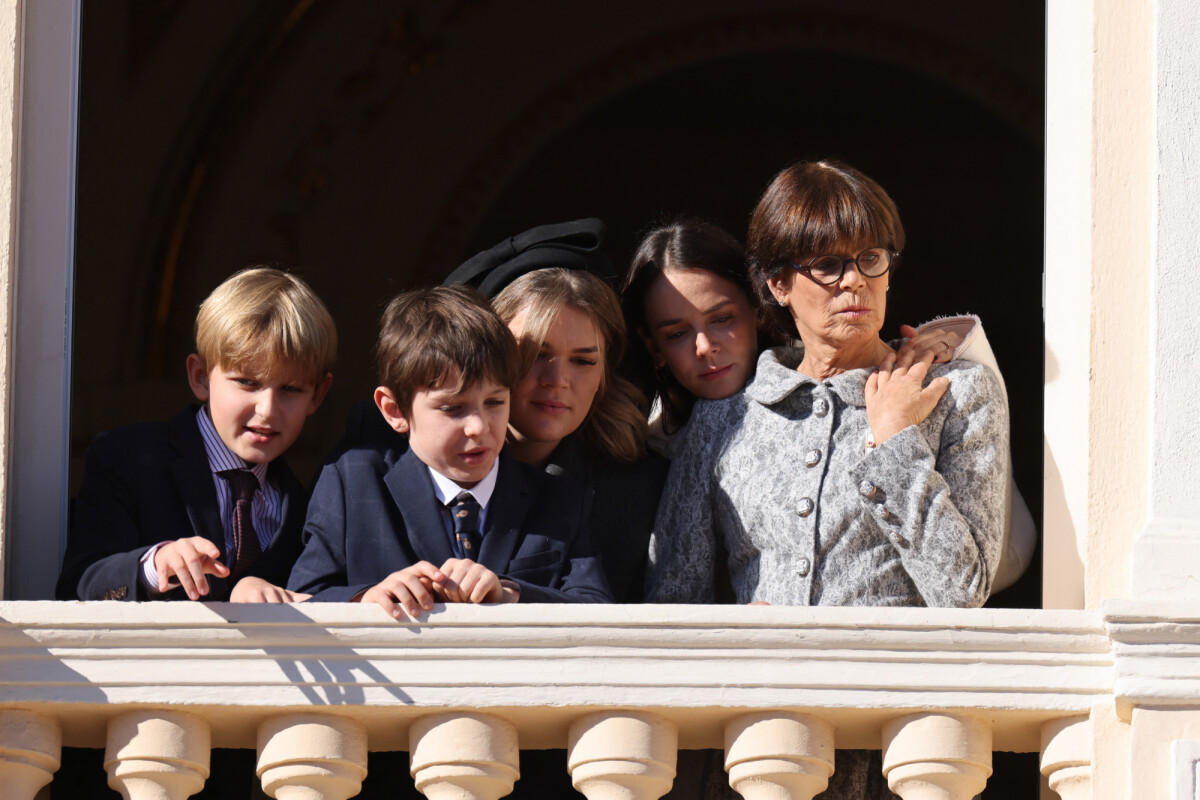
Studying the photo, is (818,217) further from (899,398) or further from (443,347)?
(443,347)

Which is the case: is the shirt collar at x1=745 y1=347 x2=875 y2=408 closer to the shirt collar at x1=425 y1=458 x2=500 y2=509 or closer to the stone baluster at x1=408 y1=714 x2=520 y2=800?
the shirt collar at x1=425 y1=458 x2=500 y2=509

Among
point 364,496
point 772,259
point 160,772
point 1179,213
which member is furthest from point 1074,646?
point 160,772

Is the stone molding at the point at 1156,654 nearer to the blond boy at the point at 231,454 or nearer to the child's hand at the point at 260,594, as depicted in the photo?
the child's hand at the point at 260,594

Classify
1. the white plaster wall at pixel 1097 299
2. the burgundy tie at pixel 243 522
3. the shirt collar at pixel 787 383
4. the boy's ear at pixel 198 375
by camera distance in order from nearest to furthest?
the white plaster wall at pixel 1097 299 < the burgundy tie at pixel 243 522 < the shirt collar at pixel 787 383 < the boy's ear at pixel 198 375

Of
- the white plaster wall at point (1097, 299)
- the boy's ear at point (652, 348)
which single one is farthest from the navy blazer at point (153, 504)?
the white plaster wall at point (1097, 299)

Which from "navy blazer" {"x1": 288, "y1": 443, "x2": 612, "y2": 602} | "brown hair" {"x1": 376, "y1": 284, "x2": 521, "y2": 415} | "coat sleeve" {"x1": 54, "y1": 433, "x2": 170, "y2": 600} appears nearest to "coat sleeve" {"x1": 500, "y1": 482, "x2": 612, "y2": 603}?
"navy blazer" {"x1": 288, "y1": 443, "x2": 612, "y2": 602}

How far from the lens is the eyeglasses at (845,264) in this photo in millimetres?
2871

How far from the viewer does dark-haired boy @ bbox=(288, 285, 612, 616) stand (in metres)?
2.67

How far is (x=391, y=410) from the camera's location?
2834 mm

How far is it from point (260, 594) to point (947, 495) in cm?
103

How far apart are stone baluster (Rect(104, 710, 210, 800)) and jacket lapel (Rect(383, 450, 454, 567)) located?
1.43 feet

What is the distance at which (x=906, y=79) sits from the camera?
5.99 m

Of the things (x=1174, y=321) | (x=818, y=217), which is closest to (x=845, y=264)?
(x=818, y=217)

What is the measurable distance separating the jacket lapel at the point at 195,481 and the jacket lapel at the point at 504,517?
0.44m
